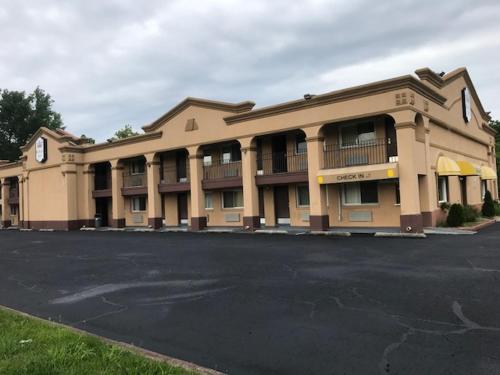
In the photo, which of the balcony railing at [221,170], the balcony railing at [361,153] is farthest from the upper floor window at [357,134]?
the balcony railing at [221,170]

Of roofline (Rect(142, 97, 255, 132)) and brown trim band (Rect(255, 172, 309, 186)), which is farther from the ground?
roofline (Rect(142, 97, 255, 132))

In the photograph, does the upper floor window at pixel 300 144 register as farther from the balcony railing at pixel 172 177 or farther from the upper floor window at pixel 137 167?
the upper floor window at pixel 137 167

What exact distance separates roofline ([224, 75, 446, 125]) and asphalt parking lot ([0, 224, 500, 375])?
24.5 feet

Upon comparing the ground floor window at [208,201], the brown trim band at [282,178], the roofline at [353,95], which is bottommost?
the ground floor window at [208,201]

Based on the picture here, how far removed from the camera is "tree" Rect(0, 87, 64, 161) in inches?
2280

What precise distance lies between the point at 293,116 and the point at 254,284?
13.9 metres

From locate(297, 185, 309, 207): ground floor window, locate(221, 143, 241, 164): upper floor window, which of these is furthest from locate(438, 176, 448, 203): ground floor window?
→ locate(221, 143, 241, 164): upper floor window

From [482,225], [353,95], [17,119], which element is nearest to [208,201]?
Answer: [353,95]

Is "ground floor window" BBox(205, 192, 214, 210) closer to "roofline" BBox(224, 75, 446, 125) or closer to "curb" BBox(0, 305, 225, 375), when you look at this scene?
"roofline" BBox(224, 75, 446, 125)

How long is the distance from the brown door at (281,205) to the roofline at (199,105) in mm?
5198

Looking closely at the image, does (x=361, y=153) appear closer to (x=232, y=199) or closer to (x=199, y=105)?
(x=232, y=199)

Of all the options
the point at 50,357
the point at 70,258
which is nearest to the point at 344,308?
the point at 50,357

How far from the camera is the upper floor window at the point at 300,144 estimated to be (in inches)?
919

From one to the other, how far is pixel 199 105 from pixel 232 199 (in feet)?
21.0
